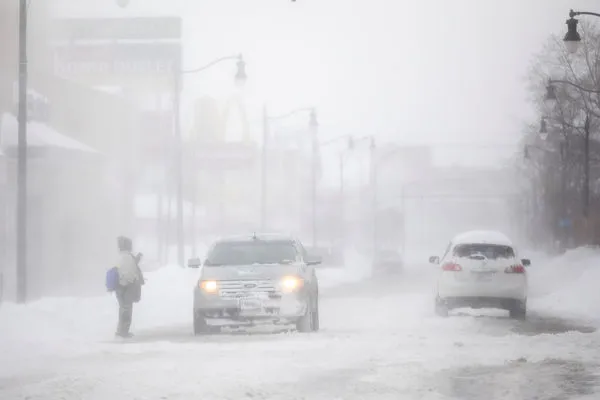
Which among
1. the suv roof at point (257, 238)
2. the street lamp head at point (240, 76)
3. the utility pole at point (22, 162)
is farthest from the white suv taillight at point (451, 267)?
the street lamp head at point (240, 76)

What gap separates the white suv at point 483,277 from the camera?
2388 cm

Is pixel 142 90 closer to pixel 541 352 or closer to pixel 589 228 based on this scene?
pixel 589 228

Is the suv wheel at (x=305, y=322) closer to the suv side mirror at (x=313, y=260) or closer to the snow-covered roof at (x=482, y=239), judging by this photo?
the suv side mirror at (x=313, y=260)

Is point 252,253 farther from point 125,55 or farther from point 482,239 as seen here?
point 125,55

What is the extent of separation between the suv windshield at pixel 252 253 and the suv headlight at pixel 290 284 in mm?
898

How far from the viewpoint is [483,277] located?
941 inches

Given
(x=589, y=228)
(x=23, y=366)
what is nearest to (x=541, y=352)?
(x=23, y=366)

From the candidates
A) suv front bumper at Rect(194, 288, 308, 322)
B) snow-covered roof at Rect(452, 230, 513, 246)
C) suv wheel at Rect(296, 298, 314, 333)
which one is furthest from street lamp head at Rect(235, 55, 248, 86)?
suv front bumper at Rect(194, 288, 308, 322)

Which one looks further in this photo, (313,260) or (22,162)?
(22,162)

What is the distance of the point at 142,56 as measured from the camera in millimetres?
86562

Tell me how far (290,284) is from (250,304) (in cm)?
71

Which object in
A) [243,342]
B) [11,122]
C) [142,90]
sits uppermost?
[142,90]

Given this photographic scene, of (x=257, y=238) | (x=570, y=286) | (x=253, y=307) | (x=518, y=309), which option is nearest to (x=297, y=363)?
Answer: (x=253, y=307)

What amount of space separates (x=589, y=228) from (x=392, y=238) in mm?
68674
